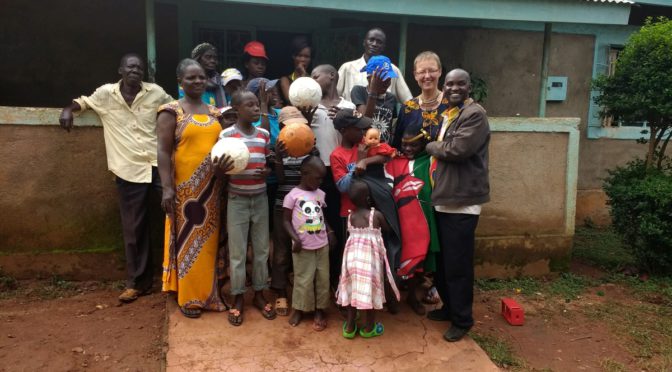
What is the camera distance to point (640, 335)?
159 inches

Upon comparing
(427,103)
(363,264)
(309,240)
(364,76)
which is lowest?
(363,264)

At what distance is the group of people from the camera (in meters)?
3.38

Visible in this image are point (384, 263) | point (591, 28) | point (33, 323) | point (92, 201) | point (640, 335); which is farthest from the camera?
point (591, 28)

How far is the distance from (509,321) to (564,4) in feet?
12.2

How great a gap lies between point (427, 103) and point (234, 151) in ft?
4.82

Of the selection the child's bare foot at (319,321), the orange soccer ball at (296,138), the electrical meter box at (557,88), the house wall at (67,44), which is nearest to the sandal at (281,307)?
the child's bare foot at (319,321)

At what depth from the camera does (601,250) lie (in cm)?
635

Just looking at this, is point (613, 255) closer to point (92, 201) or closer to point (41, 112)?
point (92, 201)

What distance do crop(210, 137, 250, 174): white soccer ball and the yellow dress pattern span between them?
0.90 ft

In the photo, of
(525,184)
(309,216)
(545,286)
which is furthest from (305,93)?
(545,286)

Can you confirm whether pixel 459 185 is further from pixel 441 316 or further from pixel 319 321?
pixel 319 321

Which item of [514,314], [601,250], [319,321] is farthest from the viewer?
[601,250]

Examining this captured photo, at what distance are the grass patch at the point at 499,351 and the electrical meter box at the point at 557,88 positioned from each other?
5156 millimetres

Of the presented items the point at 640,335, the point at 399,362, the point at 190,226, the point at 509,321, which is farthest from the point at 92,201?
the point at 640,335
